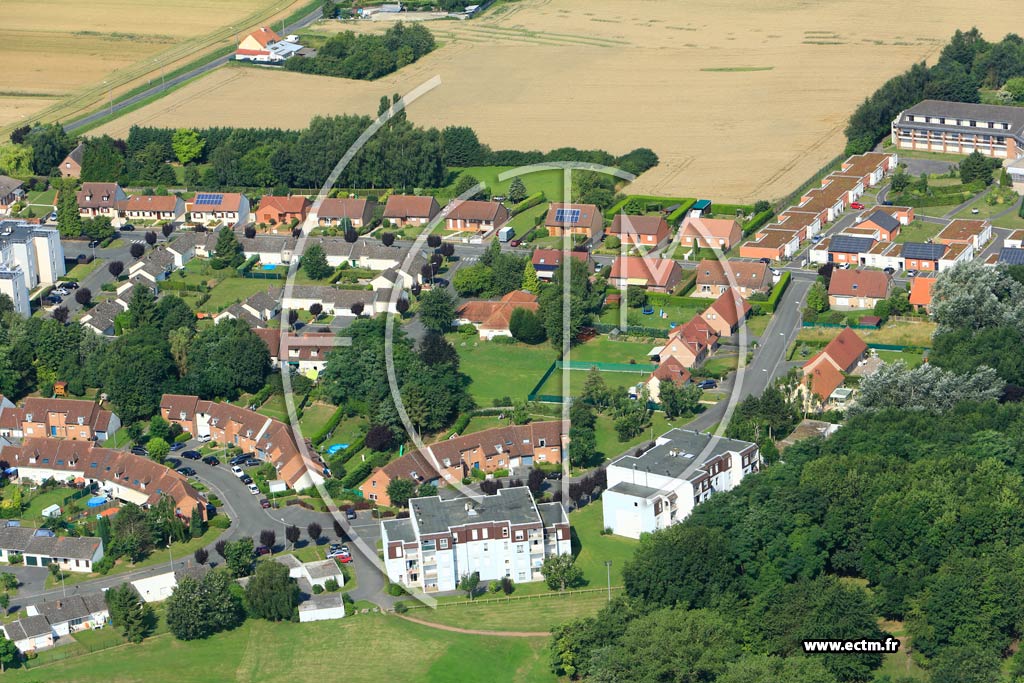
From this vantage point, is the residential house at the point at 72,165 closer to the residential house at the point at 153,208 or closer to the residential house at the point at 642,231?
the residential house at the point at 153,208

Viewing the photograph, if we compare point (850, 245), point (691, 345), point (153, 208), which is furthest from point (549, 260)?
point (153, 208)

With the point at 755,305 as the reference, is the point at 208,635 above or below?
below

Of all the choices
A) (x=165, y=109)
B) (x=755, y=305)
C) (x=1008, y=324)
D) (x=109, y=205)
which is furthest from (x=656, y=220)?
(x=165, y=109)

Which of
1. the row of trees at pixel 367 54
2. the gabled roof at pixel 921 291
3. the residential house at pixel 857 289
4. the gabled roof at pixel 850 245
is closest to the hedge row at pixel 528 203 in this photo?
the gabled roof at pixel 850 245

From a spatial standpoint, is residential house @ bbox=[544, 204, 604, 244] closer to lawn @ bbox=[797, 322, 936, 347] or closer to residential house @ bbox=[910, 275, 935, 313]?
lawn @ bbox=[797, 322, 936, 347]

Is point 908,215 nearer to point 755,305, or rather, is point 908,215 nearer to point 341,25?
point 755,305

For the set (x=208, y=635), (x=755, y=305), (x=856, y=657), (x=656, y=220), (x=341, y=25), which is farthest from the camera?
(x=341, y=25)

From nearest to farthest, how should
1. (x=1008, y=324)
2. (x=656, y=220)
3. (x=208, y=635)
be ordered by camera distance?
(x=208, y=635) → (x=1008, y=324) → (x=656, y=220)
